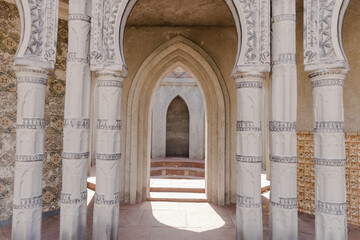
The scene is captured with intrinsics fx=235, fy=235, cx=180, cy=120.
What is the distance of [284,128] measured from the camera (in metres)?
3.42

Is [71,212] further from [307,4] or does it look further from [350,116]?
[350,116]

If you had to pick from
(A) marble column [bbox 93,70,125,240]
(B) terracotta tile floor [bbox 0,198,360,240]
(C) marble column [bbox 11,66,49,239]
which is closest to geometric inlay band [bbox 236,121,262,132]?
(A) marble column [bbox 93,70,125,240]

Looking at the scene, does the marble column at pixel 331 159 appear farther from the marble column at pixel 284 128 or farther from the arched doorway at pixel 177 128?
the arched doorway at pixel 177 128

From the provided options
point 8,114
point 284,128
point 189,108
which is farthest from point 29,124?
point 189,108

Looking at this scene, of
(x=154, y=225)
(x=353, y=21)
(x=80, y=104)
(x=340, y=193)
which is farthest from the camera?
(x=353, y=21)

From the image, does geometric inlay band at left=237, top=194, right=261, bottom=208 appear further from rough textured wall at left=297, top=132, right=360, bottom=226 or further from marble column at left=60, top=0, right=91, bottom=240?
rough textured wall at left=297, top=132, right=360, bottom=226

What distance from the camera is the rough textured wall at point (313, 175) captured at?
480 centimetres

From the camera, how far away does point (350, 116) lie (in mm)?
5008

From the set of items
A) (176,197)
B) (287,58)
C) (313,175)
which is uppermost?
(287,58)

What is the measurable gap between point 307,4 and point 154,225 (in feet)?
15.3

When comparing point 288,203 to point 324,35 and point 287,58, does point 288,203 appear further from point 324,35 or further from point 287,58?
point 324,35

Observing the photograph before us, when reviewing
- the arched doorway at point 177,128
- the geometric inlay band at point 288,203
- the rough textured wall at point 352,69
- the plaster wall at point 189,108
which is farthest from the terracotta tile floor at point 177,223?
the arched doorway at point 177,128

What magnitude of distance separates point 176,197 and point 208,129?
2.06 meters

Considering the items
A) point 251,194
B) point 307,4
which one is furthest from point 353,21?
point 251,194
